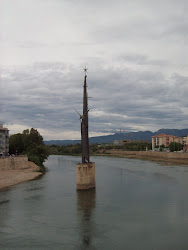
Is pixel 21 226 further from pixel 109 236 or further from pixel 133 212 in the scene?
pixel 133 212

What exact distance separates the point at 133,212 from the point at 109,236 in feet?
22.5

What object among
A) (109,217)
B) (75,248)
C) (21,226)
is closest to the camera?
(75,248)

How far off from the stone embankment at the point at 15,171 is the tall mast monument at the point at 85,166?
1437 cm

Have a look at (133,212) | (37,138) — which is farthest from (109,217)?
(37,138)

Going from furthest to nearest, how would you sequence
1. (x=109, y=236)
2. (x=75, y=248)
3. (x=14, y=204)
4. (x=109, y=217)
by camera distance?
(x=14, y=204), (x=109, y=217), (x=109, y=236), (x=75, y=248)

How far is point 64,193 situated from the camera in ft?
124

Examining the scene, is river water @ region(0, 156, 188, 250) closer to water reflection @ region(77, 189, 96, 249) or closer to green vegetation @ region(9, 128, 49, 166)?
water reflection @ region(77, 189, 96, 249)

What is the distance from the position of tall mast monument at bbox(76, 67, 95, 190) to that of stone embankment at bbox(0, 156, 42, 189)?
14373mm

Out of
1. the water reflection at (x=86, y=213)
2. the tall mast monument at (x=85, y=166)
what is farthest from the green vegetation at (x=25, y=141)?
the water reflection at (x=86, y=213)

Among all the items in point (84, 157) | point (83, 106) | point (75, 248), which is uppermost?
point (83, 106)

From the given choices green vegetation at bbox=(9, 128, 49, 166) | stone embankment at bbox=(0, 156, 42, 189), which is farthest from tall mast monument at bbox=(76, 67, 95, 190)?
green vegetation at bbox=(9, 128, 49, 166)

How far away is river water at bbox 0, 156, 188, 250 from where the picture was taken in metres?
20.2

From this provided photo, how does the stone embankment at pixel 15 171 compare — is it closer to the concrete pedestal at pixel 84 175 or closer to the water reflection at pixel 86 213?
the concrete pedestal at pixel 84 175

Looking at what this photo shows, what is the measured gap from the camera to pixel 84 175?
3656 centimetres
